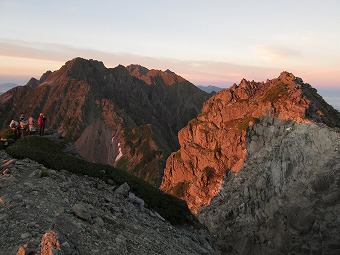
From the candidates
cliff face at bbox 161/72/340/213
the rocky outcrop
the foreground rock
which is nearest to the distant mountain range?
the rocky outcrop

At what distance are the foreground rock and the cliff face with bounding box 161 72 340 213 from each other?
68922mm

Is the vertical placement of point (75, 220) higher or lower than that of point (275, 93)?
lower

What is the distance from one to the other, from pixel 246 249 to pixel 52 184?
6383 centimetres

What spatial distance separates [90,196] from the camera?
20688 mm

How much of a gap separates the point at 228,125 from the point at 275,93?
18019mm

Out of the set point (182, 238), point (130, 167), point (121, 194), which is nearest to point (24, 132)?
point (121, 194)

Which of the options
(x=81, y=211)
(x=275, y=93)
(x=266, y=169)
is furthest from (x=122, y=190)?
(x=275, y=93)

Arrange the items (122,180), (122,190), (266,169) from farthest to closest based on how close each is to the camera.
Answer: (266,169)
(122,180)
(122,190)

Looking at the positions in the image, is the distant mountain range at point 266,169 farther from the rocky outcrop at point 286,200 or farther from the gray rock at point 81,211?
the gray rock at point 81,211

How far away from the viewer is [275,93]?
95.8 metres

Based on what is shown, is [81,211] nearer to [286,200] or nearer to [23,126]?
[23,126]

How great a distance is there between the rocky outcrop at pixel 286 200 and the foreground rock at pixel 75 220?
5231 cm

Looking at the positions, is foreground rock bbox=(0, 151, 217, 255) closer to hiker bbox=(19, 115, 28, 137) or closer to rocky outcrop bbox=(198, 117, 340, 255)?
hiker bbox=(19, 115, 28, 137)

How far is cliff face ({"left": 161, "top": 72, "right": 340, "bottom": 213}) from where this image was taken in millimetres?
88219
